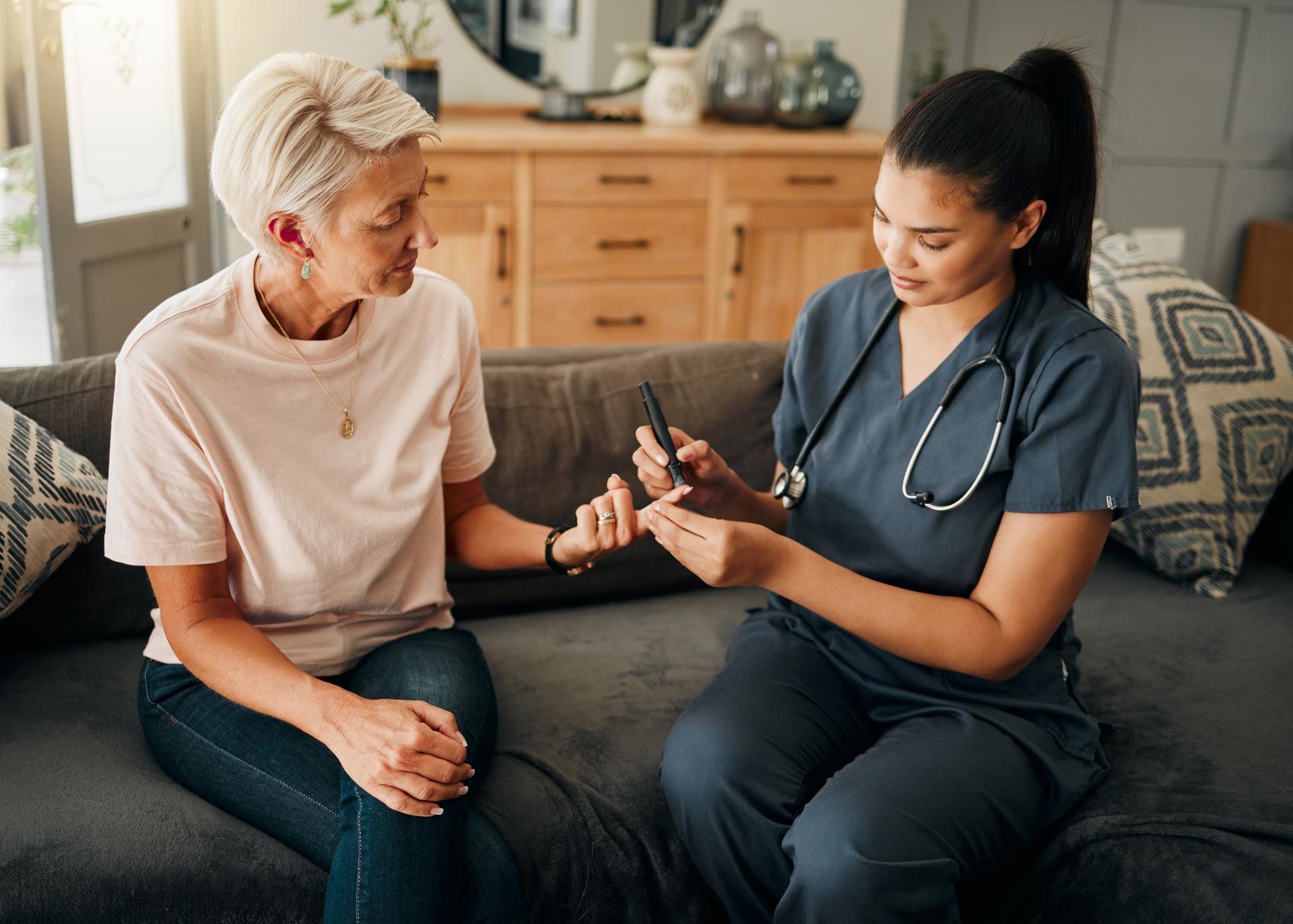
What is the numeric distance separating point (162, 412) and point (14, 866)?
0.49 meters

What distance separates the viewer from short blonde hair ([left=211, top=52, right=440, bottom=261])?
45.8 inches

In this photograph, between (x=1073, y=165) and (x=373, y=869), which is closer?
(x=373, y=869)

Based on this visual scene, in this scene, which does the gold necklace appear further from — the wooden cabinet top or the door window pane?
the door window pane

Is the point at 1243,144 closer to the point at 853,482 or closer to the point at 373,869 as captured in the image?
the point at 853,482

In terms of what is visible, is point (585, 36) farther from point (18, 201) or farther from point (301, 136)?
point (301, 136)

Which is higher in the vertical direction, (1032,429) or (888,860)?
(1032,429)

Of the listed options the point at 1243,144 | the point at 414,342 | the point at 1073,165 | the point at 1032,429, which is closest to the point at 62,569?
the point at 414,342

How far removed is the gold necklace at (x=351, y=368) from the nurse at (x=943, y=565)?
1.16 ft

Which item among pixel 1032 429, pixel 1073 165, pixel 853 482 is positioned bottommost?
pixel 853 482

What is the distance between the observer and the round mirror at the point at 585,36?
3.67m

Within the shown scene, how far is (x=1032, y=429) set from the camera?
1273 millimetres

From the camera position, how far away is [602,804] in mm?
1332

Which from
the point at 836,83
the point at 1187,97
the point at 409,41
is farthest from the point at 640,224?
the point at 1187,97

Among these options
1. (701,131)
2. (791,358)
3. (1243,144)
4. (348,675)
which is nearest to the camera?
(348,675)
